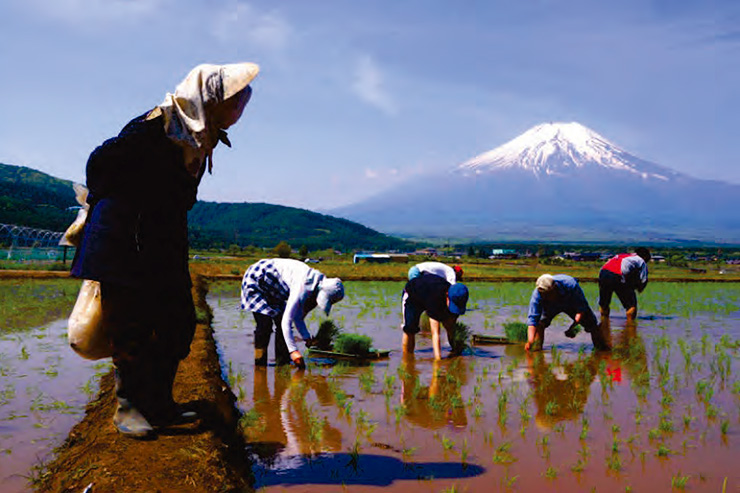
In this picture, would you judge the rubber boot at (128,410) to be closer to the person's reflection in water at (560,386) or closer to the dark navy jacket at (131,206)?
the dark navy jacket at (131,206)

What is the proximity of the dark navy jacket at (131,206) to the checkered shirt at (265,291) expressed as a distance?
3.18 meters

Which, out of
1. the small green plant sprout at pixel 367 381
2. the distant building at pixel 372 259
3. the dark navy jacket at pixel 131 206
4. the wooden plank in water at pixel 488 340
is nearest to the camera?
the dark navy jacket at pixel 131 206

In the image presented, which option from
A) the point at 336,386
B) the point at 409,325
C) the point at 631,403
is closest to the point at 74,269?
the point at 336,386

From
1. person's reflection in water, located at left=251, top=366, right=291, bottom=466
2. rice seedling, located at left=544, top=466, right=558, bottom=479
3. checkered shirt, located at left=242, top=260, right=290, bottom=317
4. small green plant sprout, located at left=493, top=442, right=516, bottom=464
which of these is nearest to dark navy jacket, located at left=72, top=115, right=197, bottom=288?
person's reflection in water, located at left=251, top=366, right=291, bottom=466

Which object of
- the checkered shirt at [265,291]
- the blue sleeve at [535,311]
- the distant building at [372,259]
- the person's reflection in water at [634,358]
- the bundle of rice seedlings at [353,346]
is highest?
the checkered shirt at [265,291]

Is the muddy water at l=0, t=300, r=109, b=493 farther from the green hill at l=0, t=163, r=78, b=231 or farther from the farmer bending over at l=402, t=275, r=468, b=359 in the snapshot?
the farmer bending over at l=402, t=275, r=468, b=359

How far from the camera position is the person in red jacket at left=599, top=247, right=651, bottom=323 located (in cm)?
1030

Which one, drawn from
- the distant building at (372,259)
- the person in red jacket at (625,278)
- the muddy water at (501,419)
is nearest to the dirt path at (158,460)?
the muddy water at (501,419)

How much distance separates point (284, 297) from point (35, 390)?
2127mm

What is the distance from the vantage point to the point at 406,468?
355cm

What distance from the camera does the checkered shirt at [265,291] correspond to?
6141 mm

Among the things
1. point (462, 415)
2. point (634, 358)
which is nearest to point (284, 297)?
point (462, 415)

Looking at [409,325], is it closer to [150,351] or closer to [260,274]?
[260,274]

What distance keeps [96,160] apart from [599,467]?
2946mm
